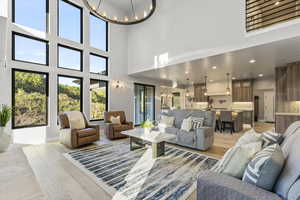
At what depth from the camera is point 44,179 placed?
2.40 m

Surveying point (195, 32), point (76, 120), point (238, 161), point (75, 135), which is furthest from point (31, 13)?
point (238, 161)

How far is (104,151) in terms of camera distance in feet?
12.1

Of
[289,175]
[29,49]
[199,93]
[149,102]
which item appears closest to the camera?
[289,175]

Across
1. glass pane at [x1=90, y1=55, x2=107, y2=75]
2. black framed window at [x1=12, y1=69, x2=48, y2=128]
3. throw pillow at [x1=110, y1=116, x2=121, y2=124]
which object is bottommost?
throw pillow at [x1=110, y1=116, x2=121, y2=124]

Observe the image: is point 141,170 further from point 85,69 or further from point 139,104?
point 139,104

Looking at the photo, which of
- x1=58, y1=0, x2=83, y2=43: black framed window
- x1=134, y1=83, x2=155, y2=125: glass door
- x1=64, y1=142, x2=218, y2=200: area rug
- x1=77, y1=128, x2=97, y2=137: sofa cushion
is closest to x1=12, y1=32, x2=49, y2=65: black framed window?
x1=58, y1=0, x2=83, y2=43: black framed window

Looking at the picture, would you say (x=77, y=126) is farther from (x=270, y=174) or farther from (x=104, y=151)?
(x=270, y=174)

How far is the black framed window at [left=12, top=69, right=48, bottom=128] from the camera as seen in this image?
13.9 feet

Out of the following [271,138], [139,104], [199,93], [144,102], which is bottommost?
[271,138]

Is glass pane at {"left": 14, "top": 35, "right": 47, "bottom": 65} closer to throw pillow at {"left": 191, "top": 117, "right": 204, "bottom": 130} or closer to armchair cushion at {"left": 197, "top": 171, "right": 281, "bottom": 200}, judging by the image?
throw pillow at {"left": 191, "top": 117, "right": 204, "bottom": 130}

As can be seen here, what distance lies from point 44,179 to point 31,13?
4947mm

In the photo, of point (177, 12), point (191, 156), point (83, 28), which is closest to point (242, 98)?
point (177, 12)

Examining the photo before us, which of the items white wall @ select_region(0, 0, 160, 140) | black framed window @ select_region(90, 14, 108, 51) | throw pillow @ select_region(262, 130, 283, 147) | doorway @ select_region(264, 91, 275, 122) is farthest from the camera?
doorway @ select_region(264, 91, 275, 122)

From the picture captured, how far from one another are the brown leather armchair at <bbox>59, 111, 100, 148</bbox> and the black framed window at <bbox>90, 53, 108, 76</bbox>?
2.49m
